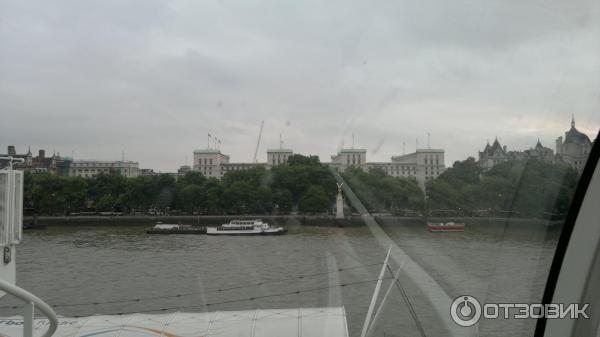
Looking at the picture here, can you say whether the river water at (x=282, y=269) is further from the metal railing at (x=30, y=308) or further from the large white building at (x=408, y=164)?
the metal railing at (x=30, y=308)

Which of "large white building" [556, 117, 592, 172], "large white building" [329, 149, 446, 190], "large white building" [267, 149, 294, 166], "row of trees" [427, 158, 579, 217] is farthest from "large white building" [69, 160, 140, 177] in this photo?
"large white building" [556, 117, 592, 172]

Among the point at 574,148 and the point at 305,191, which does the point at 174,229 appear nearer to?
the point at 305,191

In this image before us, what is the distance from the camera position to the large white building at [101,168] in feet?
30.5

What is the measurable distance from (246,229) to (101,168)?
557cm

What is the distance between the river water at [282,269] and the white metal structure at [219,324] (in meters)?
0.49

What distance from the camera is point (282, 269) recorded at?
27.3 ft

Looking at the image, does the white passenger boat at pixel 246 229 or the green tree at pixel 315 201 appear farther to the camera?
the white passenger boat at pixel 246 229

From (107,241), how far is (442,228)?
10.0m

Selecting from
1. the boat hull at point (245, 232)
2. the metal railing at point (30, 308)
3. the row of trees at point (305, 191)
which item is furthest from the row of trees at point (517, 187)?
the boat hull at point (245, 232)

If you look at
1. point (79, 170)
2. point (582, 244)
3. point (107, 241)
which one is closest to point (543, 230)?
point (582, 244)

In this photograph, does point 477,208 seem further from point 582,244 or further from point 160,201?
point 160,201

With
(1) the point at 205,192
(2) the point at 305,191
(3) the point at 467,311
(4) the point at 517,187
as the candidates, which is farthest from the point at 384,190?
(1) the point at 205,192

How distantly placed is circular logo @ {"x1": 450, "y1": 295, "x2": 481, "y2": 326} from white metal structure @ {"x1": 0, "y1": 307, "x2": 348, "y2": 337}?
6.39 ft

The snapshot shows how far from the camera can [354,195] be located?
5250 mm
